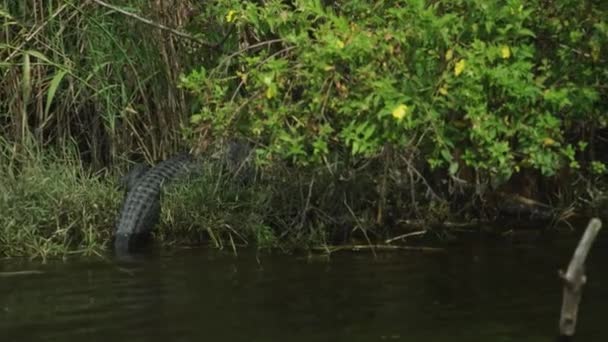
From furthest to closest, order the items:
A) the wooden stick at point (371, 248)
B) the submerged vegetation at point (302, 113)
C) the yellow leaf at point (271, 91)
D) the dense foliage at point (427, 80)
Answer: the wooden stick at point (371, 248), the yellow leaf at point (271, 91), the submerged vegetation at point (302, 113), the dense foliage at point (427, 80)

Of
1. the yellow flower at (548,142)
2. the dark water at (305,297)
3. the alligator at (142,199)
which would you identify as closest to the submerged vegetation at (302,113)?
the yellow flower at (548,142)

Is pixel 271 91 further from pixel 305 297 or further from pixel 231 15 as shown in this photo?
pixel 305 297

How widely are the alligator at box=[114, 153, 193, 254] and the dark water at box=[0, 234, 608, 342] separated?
0.46 meters

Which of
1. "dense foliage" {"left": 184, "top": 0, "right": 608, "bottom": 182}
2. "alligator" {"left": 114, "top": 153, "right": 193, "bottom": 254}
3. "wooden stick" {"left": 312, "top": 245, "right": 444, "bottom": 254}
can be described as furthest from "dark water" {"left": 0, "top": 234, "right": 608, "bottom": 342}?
"dense foliage" {"left": 184, "top": 0, "right": 608, "bottom": 182}

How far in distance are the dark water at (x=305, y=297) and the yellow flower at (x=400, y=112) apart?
1052mm

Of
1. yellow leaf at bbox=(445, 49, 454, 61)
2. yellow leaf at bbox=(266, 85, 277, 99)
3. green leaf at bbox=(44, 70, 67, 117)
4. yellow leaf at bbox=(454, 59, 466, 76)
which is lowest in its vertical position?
green leaf at bbox=(44, 70, 67, 117)

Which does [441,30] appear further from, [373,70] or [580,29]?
[580,29]

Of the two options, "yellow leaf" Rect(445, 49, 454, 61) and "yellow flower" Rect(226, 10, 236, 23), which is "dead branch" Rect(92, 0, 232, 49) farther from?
"yellow leaf" Rect(445, 49, 454, 61)

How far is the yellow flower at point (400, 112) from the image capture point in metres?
6.86

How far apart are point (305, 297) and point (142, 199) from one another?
2.46m

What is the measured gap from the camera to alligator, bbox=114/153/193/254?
8.98 meters

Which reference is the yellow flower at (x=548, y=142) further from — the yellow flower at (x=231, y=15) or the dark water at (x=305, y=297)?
the yellow flower at (x=231, y=15)

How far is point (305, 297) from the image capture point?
7.04 meters

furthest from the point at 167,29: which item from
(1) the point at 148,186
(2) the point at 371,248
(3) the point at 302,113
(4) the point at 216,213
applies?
(2) the point at 371,248
